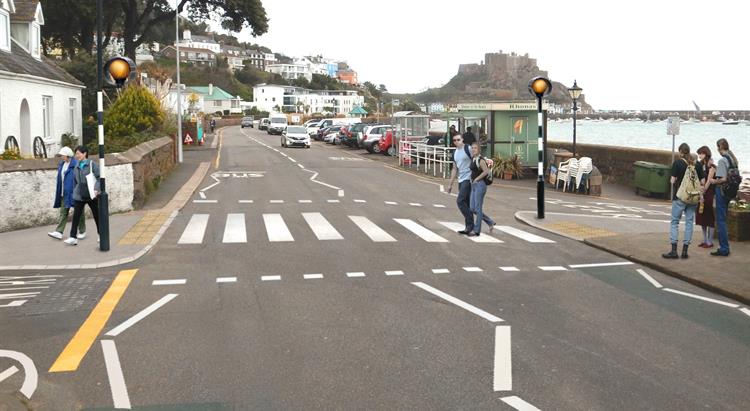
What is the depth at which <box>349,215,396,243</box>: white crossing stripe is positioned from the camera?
46.7 ft

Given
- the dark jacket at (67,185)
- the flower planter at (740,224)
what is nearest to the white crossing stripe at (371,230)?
the dark jacket at (67,185)

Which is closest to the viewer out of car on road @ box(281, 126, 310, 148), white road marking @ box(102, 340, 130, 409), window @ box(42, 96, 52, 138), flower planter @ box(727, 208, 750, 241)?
white road marking @ box(102, 340, 130, 409)

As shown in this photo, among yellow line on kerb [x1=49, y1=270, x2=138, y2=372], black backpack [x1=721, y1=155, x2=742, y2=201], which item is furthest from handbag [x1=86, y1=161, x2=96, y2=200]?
black backpack [x1=721, y1=155, x2=742, y2=201]

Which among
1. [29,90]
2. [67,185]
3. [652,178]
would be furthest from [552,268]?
[29,90]

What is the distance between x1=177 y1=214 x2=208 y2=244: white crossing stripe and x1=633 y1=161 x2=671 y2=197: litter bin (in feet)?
51.9

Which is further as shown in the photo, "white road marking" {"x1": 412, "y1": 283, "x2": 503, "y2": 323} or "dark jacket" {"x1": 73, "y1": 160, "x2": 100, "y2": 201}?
"dark jacket" {"x1": 73, "y1": 160, "x2": 100, "y2": 201}

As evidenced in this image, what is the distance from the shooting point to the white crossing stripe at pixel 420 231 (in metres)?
14.3

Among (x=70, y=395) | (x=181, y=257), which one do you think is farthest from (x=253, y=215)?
(x=70, y=395)

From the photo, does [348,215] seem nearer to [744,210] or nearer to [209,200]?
[209,200]

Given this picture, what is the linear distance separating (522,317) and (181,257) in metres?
6.09

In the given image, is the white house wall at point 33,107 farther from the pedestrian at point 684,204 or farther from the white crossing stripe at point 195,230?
the pedestrian at point 684,204

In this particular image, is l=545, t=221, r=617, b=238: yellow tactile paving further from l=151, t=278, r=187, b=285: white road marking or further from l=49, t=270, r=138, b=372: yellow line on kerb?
l=49, t=270, r=138, b=372: yellow line on kerb

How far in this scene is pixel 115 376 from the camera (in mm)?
6562

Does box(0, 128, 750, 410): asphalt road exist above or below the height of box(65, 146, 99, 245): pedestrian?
below
